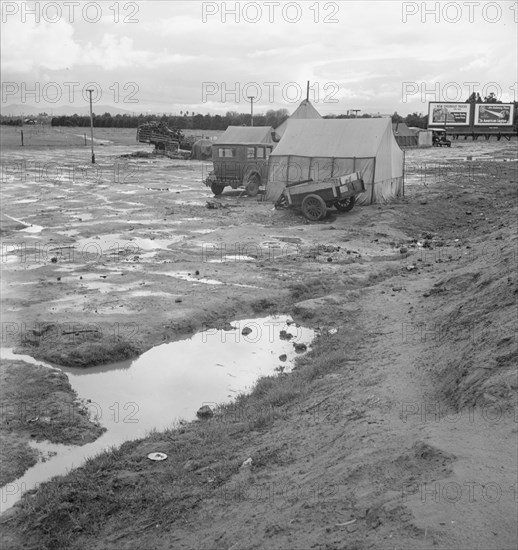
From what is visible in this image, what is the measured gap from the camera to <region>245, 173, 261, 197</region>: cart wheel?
2725 centimetres

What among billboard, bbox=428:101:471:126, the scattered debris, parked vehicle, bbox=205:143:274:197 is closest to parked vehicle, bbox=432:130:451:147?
billboard, bbox=428:101:471:126

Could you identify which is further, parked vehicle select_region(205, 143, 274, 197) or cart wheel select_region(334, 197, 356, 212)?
parked vehicle select_region(205, 143, 274, 197)

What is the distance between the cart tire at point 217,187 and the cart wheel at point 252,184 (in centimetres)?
137

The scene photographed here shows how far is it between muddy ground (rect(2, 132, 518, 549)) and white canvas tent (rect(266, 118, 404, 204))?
2800 millimetres

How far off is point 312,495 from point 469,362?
263cm

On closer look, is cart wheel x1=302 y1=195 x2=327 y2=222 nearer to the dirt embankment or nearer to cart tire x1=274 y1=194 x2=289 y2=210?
cart tire x1=274 y1=194 x2=289 y2=210

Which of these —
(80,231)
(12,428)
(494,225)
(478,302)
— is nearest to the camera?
(12,428)

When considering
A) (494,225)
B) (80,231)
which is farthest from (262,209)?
(494,225)

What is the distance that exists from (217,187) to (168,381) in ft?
65.7

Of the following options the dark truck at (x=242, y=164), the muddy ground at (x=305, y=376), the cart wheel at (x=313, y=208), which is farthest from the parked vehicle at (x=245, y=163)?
the muddy ground at (x=305, y=376)

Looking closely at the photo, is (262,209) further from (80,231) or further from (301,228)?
(80,231)

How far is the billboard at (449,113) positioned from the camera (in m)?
87.7

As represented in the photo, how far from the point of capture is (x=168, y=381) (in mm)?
9305

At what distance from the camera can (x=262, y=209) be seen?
933 inches
